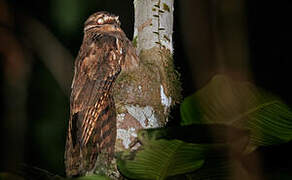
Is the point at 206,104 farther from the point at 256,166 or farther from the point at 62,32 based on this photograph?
the point at 62,32

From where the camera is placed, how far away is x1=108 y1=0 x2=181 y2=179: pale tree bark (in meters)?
1.59

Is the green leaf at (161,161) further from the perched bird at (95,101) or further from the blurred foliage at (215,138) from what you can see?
the perched bird at (95,101)

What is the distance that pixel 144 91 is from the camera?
64.7 inches

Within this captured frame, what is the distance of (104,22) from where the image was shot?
2.72 m

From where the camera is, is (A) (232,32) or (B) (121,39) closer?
(A) (232,32)

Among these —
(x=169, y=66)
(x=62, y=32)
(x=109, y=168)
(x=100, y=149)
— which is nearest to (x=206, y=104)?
(x=109, y=168)

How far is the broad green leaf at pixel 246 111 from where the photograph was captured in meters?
0.70

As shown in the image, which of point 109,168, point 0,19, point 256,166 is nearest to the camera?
point 256,166

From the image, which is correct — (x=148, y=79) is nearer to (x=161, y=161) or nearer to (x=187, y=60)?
(x=187, y=60)

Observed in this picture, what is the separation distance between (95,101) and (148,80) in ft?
1.55

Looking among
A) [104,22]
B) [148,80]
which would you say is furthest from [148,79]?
[104,22]

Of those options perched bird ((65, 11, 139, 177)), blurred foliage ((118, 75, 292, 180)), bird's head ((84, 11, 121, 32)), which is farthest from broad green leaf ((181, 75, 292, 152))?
bird's head ((84, 11, 121, 32))

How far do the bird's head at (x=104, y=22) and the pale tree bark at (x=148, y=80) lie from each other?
712 millimetres

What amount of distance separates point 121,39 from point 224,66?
1.77m
